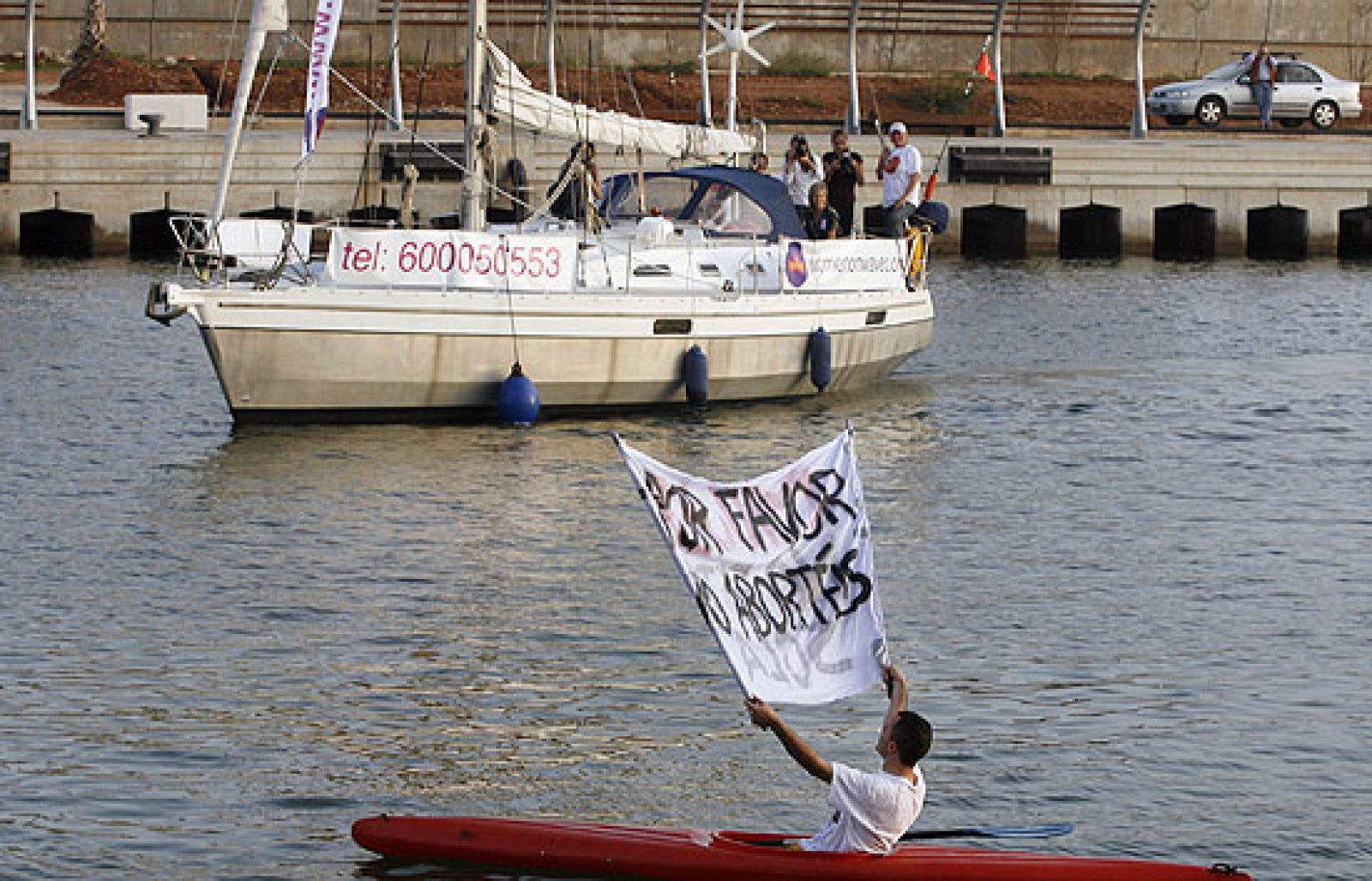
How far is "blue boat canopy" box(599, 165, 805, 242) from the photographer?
96.9 feet

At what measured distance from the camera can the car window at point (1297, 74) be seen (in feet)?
200

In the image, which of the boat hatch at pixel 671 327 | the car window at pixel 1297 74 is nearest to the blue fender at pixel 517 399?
the boat hatch at pixel 671 327

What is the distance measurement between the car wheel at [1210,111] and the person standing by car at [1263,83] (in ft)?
2.75

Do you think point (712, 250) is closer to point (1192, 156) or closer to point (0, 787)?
point (0, 787)

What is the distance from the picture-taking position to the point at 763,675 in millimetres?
12867

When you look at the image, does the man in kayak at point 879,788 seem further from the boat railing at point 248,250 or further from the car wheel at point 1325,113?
the car wheel at point 1325,113

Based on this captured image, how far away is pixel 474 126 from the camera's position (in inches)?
1123

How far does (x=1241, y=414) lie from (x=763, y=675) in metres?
18.6

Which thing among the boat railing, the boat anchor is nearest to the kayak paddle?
the boat anchor

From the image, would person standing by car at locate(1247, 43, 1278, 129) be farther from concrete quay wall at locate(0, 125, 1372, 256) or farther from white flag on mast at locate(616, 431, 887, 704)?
white flag on mast at locate(616, 431, 887, 704)

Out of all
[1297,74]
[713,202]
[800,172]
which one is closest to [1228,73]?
[1297,74]

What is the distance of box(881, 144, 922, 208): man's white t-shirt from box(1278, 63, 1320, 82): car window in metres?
31.4

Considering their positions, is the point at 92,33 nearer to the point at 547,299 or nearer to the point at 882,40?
the point at 882,40

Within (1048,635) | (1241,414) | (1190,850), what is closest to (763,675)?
(1190,850)
